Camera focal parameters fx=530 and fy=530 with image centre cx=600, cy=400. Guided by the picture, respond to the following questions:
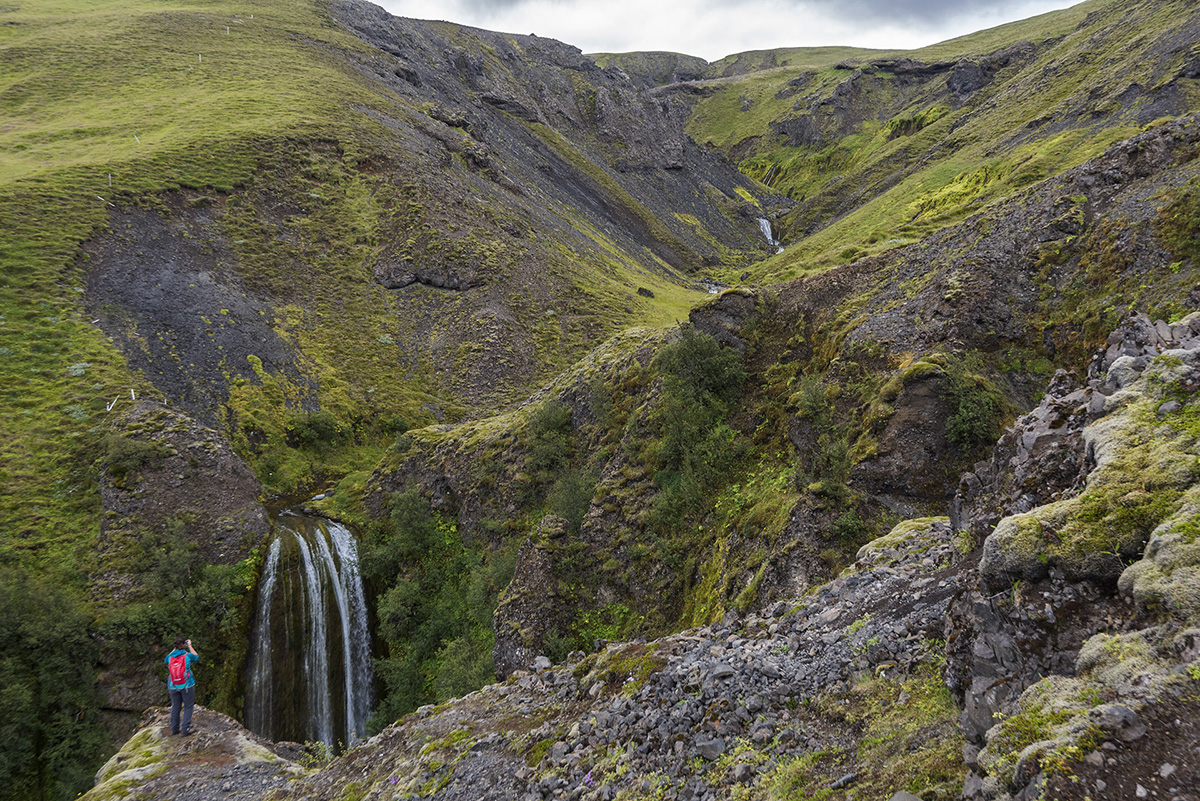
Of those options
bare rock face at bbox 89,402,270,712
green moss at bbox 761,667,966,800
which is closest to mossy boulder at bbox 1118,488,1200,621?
green moss at bbox 761,667,966,800

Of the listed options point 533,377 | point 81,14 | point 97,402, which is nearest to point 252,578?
point 97,402

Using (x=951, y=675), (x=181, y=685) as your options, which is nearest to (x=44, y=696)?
(x=181, y=685)

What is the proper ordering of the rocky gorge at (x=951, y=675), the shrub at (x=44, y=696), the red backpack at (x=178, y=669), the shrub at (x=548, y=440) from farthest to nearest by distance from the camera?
the shrub at (x=548, y=440) → the shrub at (x=44, y=696) → the red backpack at (x=178, y=669) → the rocky gorge at (x=951, y=675)

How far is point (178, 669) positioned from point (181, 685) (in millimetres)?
579

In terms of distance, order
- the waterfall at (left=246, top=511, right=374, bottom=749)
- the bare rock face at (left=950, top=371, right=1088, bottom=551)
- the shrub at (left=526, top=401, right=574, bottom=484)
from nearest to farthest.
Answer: the bare rock face at (left=950, top=371, right=1088, bottom=551) < the waterfall at (left=246, top=511, right=374, bottom=749) < the shrub at (left=526, top=401, right=574, bottom=484)

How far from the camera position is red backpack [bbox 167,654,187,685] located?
1440 centimetres

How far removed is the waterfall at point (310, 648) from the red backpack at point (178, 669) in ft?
27.8

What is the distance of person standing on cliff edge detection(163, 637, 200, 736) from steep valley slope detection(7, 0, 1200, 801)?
51 cm

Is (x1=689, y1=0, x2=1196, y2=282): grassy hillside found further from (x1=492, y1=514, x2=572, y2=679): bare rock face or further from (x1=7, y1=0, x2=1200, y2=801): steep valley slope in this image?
(x1=492, y1=514, x2=572, y2=679): bare rock face

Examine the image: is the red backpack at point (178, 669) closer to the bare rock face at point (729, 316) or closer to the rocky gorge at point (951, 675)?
the rocky gorge at point (951, 675)

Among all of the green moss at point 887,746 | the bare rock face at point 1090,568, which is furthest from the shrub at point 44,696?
the bare rock face at point 1090,568

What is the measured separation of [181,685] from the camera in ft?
48.0

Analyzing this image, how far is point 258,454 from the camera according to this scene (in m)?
36.4

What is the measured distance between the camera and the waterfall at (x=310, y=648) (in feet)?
71.7
